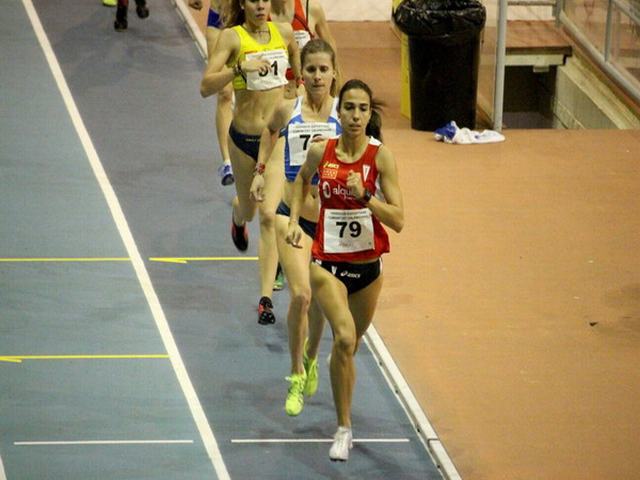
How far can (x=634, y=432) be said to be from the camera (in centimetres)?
1072

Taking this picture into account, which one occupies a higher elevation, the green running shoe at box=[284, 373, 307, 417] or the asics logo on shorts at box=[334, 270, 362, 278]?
the asics logo on shorts at box=[334, 270, 362, 278]

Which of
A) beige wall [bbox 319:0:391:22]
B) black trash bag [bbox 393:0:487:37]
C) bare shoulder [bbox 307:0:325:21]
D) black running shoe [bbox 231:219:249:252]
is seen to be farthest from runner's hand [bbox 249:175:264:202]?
beige wall [bbox 319:0:391:22]

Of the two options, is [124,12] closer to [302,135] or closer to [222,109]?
[222,109]

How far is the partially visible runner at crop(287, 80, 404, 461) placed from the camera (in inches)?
386

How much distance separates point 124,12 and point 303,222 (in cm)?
1038

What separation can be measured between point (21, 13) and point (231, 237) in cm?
842

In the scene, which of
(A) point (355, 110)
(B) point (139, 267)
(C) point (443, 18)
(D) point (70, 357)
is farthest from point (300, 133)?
(C) point (443, 18)

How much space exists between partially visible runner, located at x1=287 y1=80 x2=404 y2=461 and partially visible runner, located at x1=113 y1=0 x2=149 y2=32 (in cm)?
1083

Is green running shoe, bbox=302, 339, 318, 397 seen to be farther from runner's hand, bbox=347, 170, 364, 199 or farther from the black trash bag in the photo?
the black trash bag

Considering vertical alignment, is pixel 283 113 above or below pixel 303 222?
above

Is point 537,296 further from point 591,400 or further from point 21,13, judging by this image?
point 21,13

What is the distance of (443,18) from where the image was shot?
56.2 ft

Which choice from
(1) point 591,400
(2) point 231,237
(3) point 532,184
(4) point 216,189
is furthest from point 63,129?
(1) point 591,400

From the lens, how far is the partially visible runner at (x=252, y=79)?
479 inches
